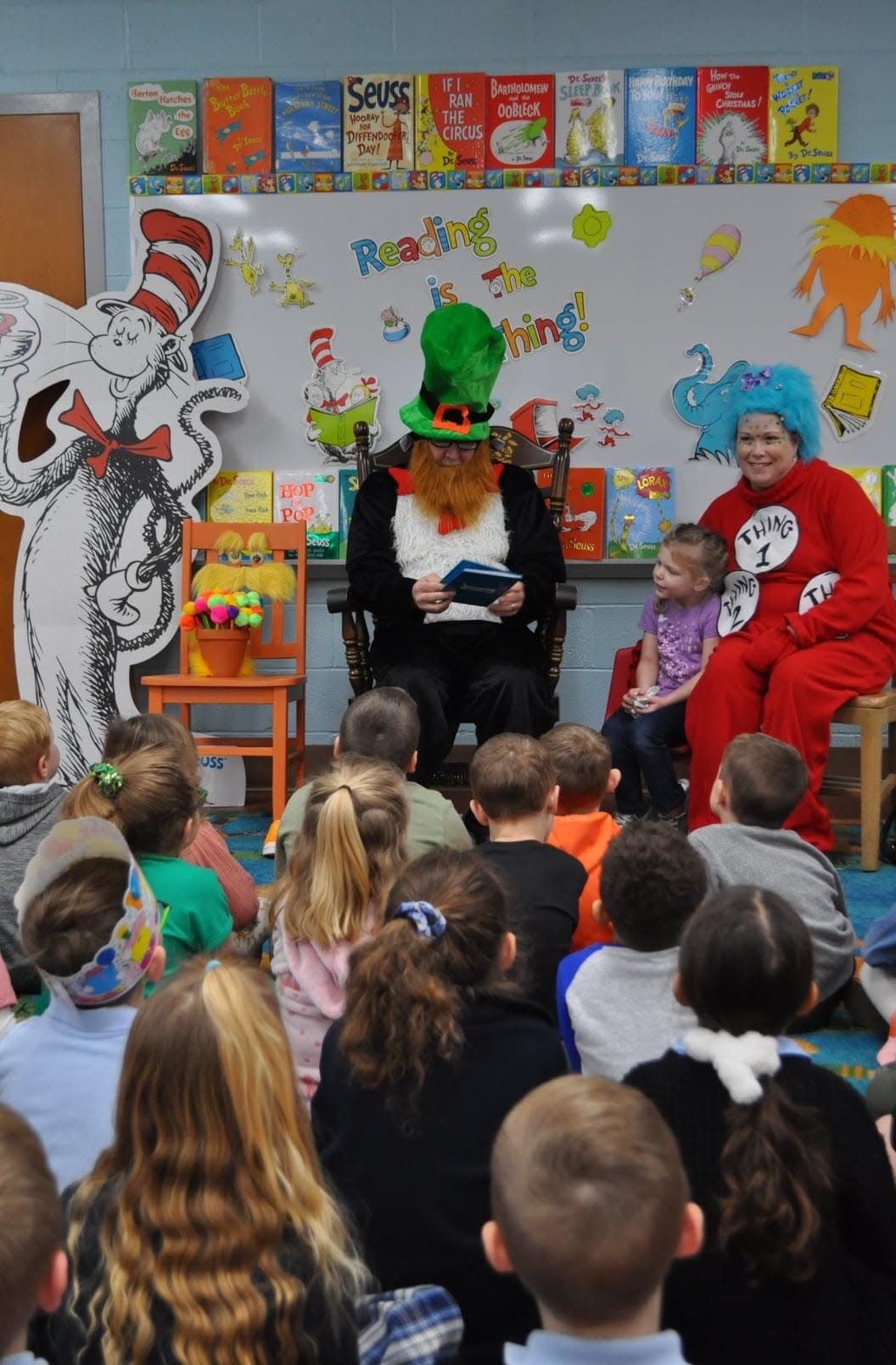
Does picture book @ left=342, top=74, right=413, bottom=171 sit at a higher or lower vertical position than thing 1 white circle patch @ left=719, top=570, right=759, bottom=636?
higher

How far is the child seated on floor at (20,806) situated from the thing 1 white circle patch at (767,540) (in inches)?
75.7

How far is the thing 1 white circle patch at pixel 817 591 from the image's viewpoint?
3498 millimetres

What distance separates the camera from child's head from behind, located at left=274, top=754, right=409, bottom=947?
5.81 feet

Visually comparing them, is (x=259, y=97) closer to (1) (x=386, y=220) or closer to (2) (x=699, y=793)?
(1) (x=386, y=220)

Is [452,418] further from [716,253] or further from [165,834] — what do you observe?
[165,834]

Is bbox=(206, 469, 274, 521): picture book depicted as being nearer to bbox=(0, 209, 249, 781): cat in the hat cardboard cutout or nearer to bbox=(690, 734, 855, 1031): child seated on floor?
bbox=(0, 209, 249, 781): cat in the hat cardboard cutout

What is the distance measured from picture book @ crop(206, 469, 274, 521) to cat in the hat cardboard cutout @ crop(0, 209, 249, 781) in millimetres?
90

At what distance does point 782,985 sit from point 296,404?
339 centimetres

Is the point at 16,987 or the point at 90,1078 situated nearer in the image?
the point at 90,1078

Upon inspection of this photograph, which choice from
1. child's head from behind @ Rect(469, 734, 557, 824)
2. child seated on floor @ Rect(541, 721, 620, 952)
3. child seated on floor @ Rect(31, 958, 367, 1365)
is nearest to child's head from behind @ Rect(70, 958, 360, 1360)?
child seated on floor @ Rect(31, 958, 367, 1365)

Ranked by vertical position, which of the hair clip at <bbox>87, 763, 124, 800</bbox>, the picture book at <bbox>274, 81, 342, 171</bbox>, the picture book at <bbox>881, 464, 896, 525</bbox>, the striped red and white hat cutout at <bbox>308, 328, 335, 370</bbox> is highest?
the picture book at <bbox>274, 81, 342, 171</bbox>

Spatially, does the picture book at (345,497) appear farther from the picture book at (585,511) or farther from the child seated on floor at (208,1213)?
the child seated on floor at (208,1213)

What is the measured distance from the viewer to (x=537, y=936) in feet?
6.31

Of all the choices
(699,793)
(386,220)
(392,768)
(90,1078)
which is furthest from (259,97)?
(90,1078)
